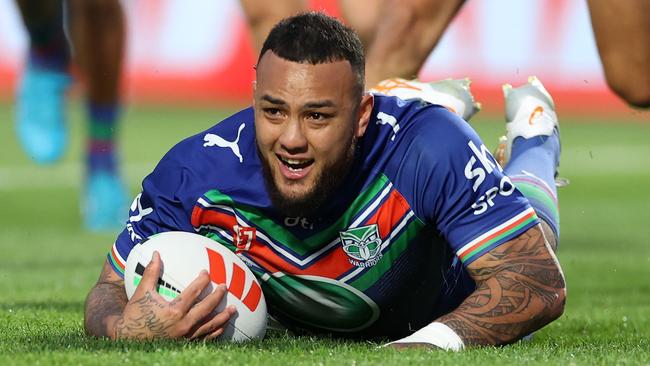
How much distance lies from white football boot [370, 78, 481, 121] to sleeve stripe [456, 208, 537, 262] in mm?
1474

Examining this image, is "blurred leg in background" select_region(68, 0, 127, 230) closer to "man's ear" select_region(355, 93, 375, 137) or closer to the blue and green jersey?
the blue and green jersey

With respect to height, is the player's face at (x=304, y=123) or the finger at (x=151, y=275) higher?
the player's face at (x=304, y=123)

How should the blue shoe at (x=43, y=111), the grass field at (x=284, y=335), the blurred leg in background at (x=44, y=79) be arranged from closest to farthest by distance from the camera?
the grass field at (x=284, y=335) < the blurred leg in background at (x=44, y=79) < the blue shoe at (x=43, y=111)

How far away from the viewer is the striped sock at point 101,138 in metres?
10.2

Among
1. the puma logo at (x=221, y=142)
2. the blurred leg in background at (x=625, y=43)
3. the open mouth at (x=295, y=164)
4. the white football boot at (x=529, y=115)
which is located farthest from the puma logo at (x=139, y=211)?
the blurred leg in background at (x=625, y=43)

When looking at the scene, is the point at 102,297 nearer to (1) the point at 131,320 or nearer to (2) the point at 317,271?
(1) the point at 131,320

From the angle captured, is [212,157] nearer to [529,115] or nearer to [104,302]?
[104,302]

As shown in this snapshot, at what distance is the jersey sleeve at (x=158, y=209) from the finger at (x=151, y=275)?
0.98ft

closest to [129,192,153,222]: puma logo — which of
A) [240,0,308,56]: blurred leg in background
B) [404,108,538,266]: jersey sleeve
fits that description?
[404,108,538,266]: jersey sleeve

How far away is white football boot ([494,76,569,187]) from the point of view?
608 centimetres

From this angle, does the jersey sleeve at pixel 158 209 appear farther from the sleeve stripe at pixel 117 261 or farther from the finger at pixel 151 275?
the finger at pixel 151 275

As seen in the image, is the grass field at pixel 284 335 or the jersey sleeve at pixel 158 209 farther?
the jersey sleeve at pixel 158 209

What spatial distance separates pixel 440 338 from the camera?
4.08 metres

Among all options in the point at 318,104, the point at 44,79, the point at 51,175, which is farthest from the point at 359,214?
the point at 51,175
